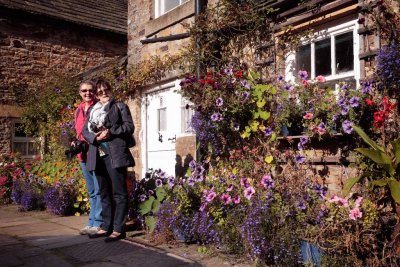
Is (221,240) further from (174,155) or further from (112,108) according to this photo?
(174,155)

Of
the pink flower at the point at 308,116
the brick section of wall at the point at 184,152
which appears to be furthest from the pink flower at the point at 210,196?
the brick section of wall at the point at 184,152

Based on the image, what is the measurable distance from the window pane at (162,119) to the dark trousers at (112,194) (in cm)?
239

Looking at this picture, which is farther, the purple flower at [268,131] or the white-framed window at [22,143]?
the white-framed window at [22,143]

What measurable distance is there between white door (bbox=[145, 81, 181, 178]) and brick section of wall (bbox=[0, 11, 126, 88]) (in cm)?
515

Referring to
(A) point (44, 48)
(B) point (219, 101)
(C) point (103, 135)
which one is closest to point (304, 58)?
(B) point (219, 101)

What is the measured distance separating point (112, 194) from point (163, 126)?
2423mm

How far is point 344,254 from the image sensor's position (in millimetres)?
3330

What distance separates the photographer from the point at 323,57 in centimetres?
489

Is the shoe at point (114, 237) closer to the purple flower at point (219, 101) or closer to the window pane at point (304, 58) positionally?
the purple flower at point (219, 101)

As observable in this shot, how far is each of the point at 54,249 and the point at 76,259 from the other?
546 mm

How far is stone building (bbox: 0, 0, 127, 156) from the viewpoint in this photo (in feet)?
35.2

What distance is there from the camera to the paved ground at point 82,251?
386 cm

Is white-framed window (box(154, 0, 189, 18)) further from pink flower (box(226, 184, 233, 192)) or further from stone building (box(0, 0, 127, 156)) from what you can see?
pink flower (box(226, 184, 233, 192))

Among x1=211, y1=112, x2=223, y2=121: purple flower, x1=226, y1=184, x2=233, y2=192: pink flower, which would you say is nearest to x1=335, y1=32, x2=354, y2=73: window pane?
x1=211, y1=112, x2=223, y2=121: purple flower
